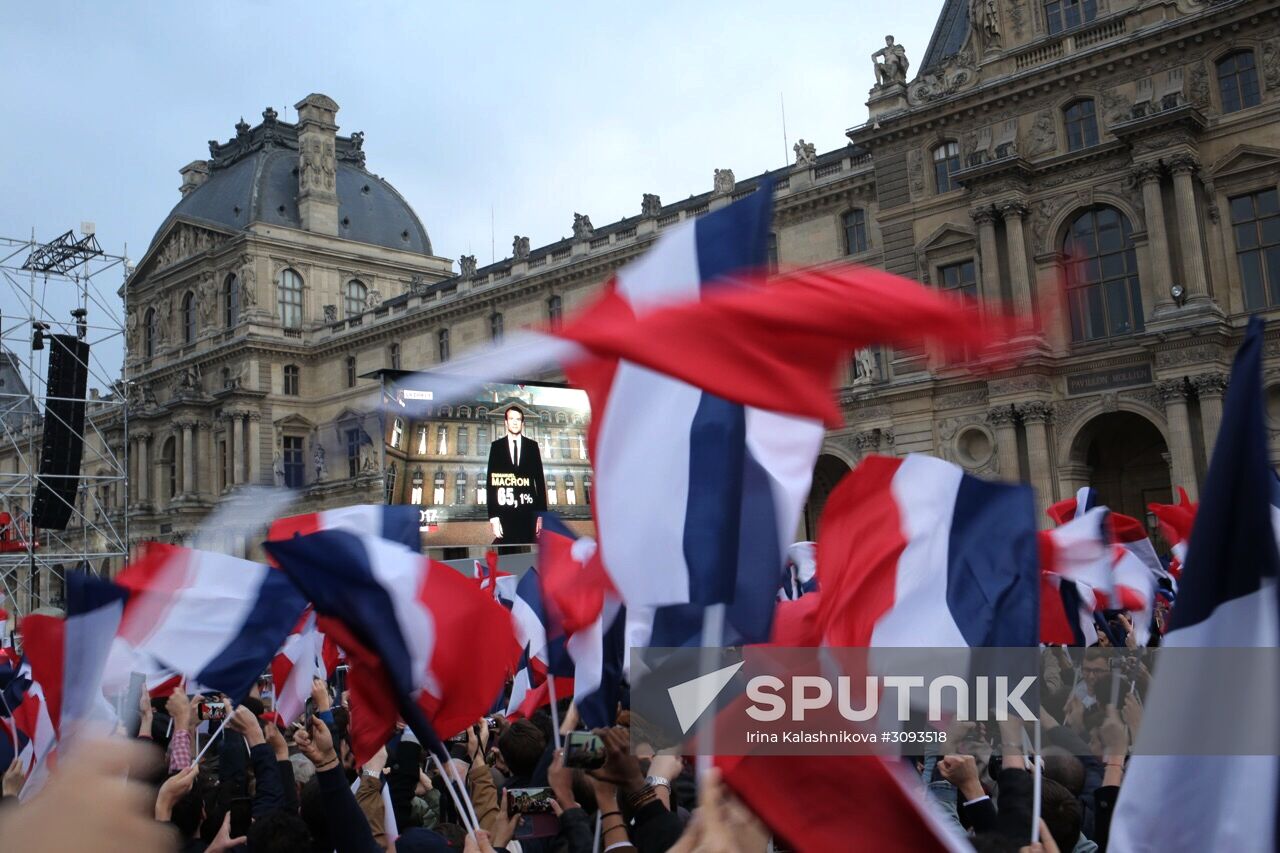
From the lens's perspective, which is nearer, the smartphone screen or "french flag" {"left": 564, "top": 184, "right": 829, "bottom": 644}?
"french flag" {"left": 564, "top": 184, "right": 829, "bottom": 644}

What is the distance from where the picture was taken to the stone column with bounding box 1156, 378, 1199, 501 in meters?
24.5

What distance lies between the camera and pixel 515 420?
114 feet

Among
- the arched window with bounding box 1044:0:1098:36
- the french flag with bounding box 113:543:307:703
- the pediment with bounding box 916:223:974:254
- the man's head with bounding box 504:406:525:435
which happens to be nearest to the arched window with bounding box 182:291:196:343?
the man's head with bounding box 504:406:525:435

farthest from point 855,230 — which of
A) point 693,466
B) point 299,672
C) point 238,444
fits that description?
point 238,444

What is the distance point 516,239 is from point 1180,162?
2827cm

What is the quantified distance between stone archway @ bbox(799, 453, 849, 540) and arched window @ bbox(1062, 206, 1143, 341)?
9143 millimetres

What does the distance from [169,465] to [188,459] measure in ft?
10.2

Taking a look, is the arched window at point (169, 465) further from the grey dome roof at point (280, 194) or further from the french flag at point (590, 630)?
the french flag at point (590, 630)

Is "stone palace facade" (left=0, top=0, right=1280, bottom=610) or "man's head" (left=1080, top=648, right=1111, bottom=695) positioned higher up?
"stone palace facade" (left=0, top=0, right=1280, bottom=610)

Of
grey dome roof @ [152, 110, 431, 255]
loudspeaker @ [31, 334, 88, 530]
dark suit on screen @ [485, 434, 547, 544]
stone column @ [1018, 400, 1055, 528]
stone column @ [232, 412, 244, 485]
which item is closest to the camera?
stone column @ [1018, 400, 1055, 528]

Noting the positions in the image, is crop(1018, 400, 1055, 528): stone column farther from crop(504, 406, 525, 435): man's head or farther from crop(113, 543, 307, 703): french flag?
crop(113, 543, 307, 703): french flag

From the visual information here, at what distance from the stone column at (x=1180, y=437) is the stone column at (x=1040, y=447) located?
8.97 feet

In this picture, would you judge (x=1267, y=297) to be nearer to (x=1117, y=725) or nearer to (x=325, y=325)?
(x=1117, y=725)

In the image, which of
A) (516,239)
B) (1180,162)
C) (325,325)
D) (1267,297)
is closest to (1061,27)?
(1180,162)
